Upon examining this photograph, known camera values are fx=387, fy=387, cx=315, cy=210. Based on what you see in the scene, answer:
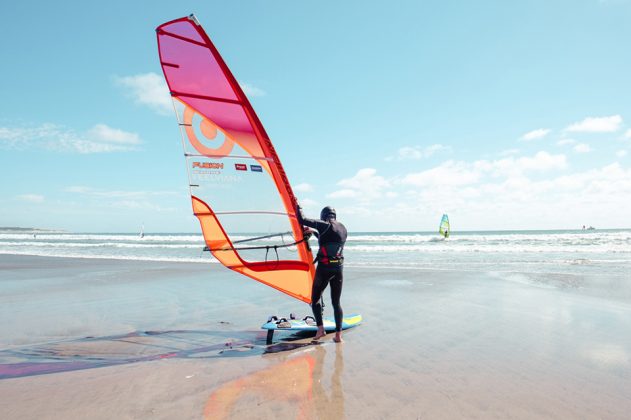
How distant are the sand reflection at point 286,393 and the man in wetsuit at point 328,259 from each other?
34.0 inches

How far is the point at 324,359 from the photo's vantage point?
12.1 feet

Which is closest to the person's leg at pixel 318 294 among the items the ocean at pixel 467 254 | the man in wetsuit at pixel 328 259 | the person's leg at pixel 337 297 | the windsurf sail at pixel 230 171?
the man in wetsuit at pixel 328 259

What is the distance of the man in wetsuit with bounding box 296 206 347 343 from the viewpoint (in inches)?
172

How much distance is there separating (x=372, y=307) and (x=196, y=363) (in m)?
3.32

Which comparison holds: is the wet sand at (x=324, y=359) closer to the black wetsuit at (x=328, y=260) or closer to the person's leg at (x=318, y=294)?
the person's leg at (x=318, y=294)

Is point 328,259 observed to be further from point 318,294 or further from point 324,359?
point 324,359

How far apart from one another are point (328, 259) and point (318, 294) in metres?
0.43

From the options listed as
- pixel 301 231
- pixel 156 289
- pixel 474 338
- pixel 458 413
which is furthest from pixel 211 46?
pixel 156 289

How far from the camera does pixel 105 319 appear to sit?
5566 millimetres

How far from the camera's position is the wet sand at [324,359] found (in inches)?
105

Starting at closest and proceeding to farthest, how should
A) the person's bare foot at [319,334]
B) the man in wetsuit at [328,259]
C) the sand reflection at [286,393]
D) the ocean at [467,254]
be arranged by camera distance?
the sand reflection at [286,393] → the man in wetsuit at [328,259] → the person's bare foot at [319,334] → the ocean at [467,254]

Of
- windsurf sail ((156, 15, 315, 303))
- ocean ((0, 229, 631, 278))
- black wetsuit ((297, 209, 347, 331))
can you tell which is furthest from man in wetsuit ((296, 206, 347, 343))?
ocean ((0, 229, 631, 278))

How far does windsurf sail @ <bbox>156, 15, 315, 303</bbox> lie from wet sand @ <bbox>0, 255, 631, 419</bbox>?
0.96 m

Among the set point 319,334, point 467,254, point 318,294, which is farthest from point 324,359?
point 467,254
